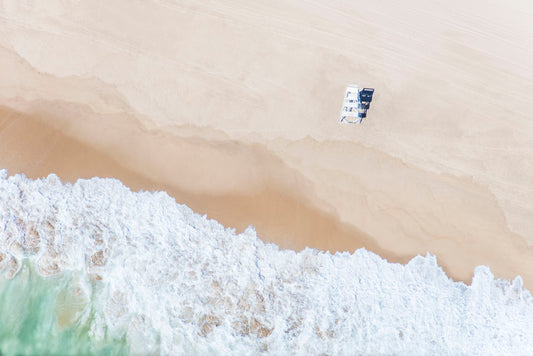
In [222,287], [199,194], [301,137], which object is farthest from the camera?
[301,137]

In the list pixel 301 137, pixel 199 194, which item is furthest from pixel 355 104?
pixel 199 194

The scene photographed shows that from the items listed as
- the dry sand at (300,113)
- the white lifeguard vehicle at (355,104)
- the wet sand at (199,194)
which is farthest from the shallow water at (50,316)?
the white lifeguard vehicle at (355,104)

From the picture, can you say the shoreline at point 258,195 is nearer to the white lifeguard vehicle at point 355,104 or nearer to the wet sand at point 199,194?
the wet sand at point 199,194

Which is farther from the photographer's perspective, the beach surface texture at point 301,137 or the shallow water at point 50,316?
the beach surface texture at point 301,137

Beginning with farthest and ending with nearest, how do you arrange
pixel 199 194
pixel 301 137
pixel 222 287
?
pixel 301 137 → pixel 199 194 → pixel 222 287

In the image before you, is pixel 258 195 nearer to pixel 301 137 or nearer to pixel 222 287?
pixel 301 137

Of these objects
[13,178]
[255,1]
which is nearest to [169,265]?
[13,178]
